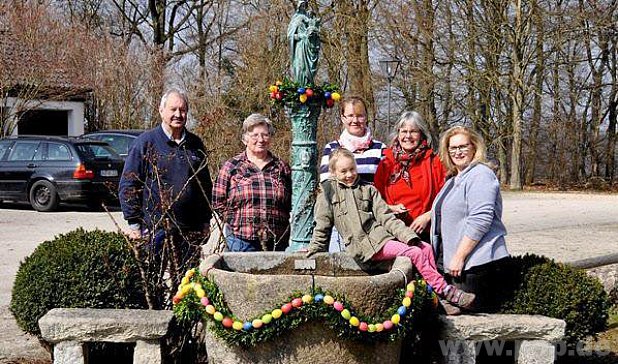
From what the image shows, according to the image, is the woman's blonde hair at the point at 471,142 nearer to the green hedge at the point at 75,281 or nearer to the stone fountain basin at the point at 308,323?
the stone fountain basin at the point at 308,323

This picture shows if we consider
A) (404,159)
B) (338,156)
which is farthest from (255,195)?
(404,159)

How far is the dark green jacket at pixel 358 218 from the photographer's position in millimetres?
4777

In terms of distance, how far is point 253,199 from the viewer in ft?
17.3

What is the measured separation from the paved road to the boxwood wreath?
6.69 feet

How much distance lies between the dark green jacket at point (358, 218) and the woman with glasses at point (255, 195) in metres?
0.54

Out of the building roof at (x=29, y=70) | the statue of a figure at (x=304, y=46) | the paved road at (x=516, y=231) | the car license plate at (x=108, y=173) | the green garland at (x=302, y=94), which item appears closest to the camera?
the paved road at (x=516, y=231)

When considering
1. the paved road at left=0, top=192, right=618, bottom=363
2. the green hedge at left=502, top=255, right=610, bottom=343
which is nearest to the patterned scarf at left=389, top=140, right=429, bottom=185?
the green hedge at left=502, top=255, right=610, bottom=343

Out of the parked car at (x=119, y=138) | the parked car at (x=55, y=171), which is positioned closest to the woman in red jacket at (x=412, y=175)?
the parked car at (x=55, y=171)

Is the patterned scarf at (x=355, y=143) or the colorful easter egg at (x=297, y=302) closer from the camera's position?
the colorful easter egg at (x=297, y=302)

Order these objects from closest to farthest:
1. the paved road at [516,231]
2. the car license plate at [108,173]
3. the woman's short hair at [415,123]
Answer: the woman's short hair at [415,123]
the paved road at [516,231]
the car license plate at [108,173]

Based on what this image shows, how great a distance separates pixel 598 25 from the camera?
26.1 meters

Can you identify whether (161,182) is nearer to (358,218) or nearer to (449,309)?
(358,218)

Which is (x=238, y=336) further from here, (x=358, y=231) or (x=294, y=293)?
(x=358, y=231)

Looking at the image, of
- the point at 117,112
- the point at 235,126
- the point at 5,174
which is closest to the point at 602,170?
the point at 235,126
